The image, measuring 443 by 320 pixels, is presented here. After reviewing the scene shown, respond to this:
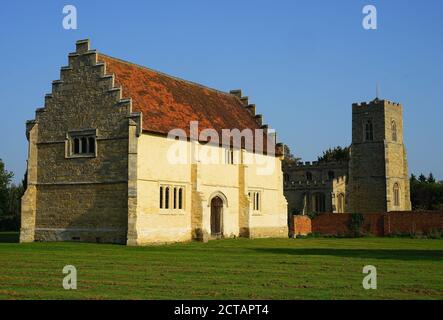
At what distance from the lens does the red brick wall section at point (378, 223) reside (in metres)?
48.5

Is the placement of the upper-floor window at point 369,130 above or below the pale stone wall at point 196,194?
above

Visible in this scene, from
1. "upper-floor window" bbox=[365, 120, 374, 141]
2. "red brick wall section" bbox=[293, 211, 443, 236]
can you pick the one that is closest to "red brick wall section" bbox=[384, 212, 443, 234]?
"red brick wall section" bbox=[293, 211, 443, 236]

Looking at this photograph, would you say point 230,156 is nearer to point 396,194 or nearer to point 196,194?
point 196,194

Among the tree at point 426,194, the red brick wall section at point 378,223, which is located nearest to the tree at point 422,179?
the tree at point 426,194

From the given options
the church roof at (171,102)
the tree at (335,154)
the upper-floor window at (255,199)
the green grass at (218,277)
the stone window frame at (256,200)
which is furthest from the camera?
the tree at (335,154)

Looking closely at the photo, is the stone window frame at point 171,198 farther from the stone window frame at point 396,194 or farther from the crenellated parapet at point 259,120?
the stone window frame at point 396,194

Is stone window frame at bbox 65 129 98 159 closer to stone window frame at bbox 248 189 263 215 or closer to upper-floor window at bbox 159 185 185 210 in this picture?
upper-floor window at bbox 159 185 185 210

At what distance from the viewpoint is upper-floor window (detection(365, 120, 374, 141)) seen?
250 ft

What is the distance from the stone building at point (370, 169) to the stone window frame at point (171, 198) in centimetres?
3481

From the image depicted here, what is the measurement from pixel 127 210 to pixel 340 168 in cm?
Answer: 4630

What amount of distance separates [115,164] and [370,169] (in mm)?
47255

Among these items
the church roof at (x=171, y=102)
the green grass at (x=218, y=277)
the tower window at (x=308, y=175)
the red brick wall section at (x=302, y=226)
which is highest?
the church roof at (x=171, y=102)
